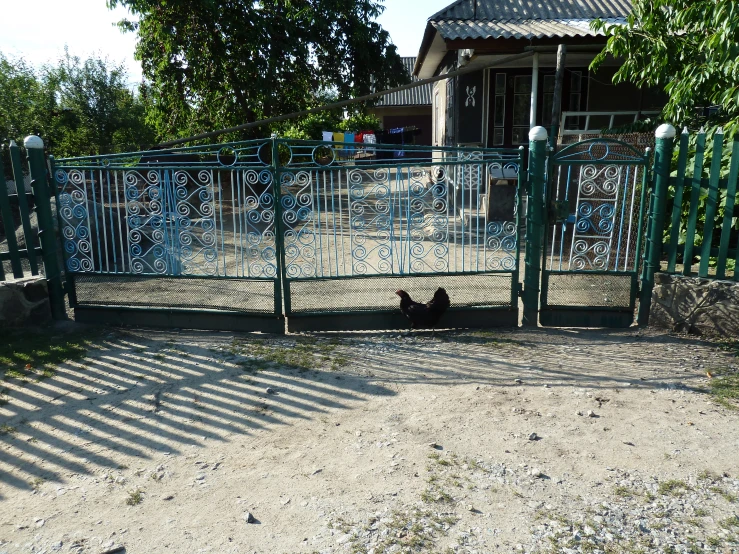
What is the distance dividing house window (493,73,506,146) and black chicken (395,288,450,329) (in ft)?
26.4

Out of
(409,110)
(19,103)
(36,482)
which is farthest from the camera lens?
(409,110)

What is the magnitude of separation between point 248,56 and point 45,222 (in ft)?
27.0

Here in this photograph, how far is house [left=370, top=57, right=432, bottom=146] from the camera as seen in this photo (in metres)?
28.6

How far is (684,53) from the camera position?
6.43 meters

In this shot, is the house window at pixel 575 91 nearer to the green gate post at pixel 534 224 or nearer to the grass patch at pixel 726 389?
the green gate post at pixel 534 224

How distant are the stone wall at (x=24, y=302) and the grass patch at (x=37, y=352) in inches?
5.6

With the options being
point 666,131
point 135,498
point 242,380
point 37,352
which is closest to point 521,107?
point 666,131

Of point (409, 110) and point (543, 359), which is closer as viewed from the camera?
point (543, 359)

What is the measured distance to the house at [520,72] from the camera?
32.9 feet

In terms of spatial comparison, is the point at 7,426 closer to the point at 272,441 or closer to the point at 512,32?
the point at 272,441

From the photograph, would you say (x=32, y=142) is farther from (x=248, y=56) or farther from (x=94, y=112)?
(x=94, y=112)

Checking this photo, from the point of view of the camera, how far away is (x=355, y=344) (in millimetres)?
5098

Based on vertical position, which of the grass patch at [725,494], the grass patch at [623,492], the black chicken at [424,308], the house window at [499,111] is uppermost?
the house window at [499,111]

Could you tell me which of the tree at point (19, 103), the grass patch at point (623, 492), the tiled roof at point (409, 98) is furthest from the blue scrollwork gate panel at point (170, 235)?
the tiled roof at point (409, 98)
